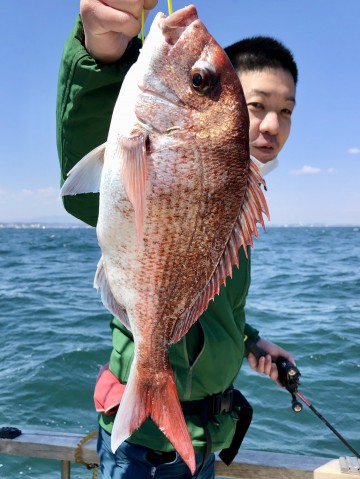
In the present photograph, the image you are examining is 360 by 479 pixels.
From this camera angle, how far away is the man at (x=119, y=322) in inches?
57.2

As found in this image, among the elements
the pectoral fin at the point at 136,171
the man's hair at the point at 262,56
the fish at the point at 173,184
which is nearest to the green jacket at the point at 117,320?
the fish at the point at 173,184

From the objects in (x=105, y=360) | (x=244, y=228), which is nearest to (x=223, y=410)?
(x=244, y=228)

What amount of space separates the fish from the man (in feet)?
0.53

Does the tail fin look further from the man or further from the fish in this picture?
the man

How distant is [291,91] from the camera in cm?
256

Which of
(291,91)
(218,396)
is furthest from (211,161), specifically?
(291,91)

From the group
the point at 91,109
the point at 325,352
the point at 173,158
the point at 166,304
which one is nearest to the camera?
the point at 173,158

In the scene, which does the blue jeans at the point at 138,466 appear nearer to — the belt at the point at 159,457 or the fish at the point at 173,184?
the belt at the point at 159,457

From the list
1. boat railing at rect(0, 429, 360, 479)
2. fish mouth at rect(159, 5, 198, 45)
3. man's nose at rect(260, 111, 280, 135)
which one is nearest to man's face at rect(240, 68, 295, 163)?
man's nose at rect(260, 111, 280, 135)

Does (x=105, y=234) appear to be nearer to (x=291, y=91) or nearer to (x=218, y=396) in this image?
(x=218, y=396)

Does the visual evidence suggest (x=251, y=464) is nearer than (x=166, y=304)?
No

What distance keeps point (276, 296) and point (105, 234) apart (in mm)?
13042

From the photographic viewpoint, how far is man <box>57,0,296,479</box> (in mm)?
1452

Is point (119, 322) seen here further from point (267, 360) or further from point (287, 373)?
point (287, 373)
